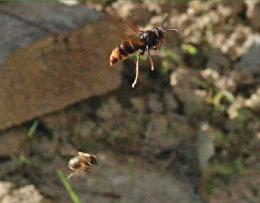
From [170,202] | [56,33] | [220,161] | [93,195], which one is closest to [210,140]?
[220,161]

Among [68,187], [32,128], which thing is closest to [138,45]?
[68,187]

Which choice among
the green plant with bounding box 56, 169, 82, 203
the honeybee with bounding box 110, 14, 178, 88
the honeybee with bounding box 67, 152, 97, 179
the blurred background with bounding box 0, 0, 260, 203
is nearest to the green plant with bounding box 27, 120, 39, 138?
the blurred background with bounding box 0, 0, 260, 203

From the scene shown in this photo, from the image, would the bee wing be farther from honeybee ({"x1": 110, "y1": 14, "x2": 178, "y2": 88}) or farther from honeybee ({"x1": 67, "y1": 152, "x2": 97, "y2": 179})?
honeybee ({"x1": 67, "y1": 152, "x2": 97, "y2": 179})

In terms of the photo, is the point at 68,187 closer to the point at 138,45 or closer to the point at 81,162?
the point at 81,162

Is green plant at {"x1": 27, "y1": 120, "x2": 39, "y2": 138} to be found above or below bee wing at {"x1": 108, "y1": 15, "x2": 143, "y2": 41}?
above

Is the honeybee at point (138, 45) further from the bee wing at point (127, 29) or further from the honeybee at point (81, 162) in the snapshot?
the honeybee at point (81, 162)

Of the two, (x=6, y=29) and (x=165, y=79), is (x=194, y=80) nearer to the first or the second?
(x=165, y=79)

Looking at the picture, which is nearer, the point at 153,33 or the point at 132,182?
the point at 153,33

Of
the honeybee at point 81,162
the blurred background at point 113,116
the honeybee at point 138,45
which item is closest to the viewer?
the honeybee at point 138,45

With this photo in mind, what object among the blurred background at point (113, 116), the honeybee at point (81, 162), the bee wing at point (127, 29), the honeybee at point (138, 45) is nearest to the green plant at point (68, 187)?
the blurred background at point (113, 116)
